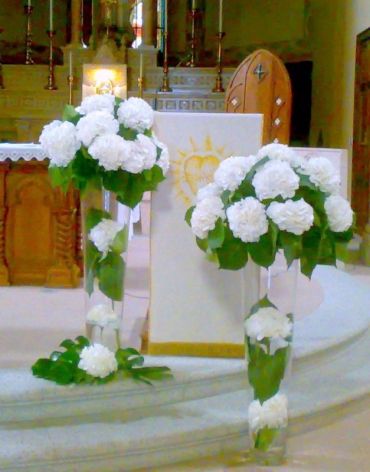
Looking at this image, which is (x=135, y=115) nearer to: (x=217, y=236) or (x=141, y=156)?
(x=141, y=156)

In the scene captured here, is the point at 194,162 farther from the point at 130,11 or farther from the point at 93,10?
the point at 93,10

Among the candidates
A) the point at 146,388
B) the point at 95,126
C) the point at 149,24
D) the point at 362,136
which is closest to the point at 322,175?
the point at 95,126

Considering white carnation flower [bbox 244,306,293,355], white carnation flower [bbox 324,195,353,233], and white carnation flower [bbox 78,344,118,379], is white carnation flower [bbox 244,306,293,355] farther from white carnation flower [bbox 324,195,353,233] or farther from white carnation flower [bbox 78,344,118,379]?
white carnation flower [bbox 78,344,118,379]

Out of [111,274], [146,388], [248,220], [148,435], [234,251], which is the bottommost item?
[148,435]

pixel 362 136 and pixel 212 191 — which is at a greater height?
pixel 362 136

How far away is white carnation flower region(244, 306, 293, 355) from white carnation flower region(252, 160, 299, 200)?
398 millimetres

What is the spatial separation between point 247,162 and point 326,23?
285 inches

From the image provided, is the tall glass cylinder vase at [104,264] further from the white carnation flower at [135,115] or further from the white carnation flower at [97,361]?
the white carnation flower at [135,115]

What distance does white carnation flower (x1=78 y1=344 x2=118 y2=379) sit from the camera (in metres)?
2.89

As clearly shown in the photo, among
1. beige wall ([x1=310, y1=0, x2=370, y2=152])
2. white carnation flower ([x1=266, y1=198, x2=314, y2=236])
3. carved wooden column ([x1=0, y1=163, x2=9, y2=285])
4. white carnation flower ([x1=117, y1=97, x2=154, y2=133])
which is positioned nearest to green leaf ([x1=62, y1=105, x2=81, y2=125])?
white carnation flower ([x1=117, y1=97, x2=154, y2=133])

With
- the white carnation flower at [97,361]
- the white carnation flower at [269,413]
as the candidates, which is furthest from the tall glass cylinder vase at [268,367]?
the white carnation flower at [97,361]

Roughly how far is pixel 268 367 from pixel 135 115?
966mm

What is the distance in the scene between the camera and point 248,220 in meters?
2.51

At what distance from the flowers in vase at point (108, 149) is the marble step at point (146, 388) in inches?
26.1
